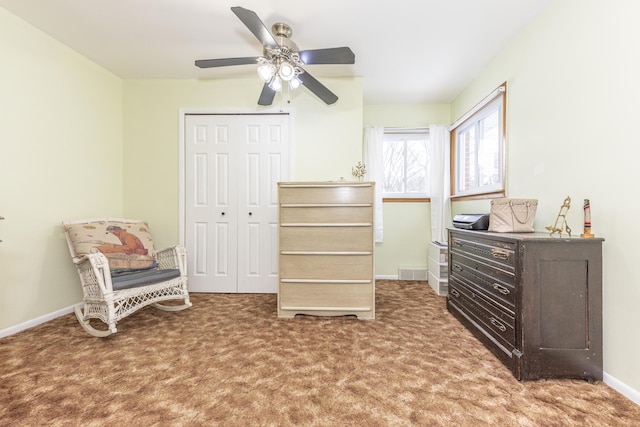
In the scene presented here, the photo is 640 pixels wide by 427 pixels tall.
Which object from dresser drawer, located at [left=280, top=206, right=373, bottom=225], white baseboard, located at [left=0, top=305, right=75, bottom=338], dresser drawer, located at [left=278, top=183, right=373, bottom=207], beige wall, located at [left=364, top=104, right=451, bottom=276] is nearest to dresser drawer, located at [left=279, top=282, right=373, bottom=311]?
dresser drawer, located at [left=280, top=206, right=373, bottom=225]

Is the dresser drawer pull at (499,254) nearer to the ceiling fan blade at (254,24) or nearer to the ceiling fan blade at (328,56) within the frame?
the ceiling fan blade at (328,56)

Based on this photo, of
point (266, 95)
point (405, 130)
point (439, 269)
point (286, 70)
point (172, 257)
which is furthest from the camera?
point (405, 130)

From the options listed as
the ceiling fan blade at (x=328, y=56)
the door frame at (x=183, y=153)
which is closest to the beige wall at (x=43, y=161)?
the door frame at (x=183, y=153)

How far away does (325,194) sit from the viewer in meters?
2.60

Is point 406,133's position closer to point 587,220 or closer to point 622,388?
point 587,220

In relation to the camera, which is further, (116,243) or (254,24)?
(116,243)

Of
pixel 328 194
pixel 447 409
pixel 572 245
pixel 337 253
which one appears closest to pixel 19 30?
pixel 328 194

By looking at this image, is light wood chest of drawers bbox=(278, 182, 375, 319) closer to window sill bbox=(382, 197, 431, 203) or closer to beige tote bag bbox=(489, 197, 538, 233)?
beige tote bag bbox=(489, 197, 538, 233)

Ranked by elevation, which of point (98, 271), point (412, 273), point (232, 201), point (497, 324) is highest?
point (232, 201)

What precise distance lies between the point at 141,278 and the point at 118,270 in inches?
12.8

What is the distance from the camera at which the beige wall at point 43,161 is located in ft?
7.47

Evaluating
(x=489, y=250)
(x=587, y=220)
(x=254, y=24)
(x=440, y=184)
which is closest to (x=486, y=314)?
(x=489, y=250)

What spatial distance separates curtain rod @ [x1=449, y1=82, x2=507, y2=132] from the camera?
264cm

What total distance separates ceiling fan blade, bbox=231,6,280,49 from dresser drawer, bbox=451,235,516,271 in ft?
6.66
